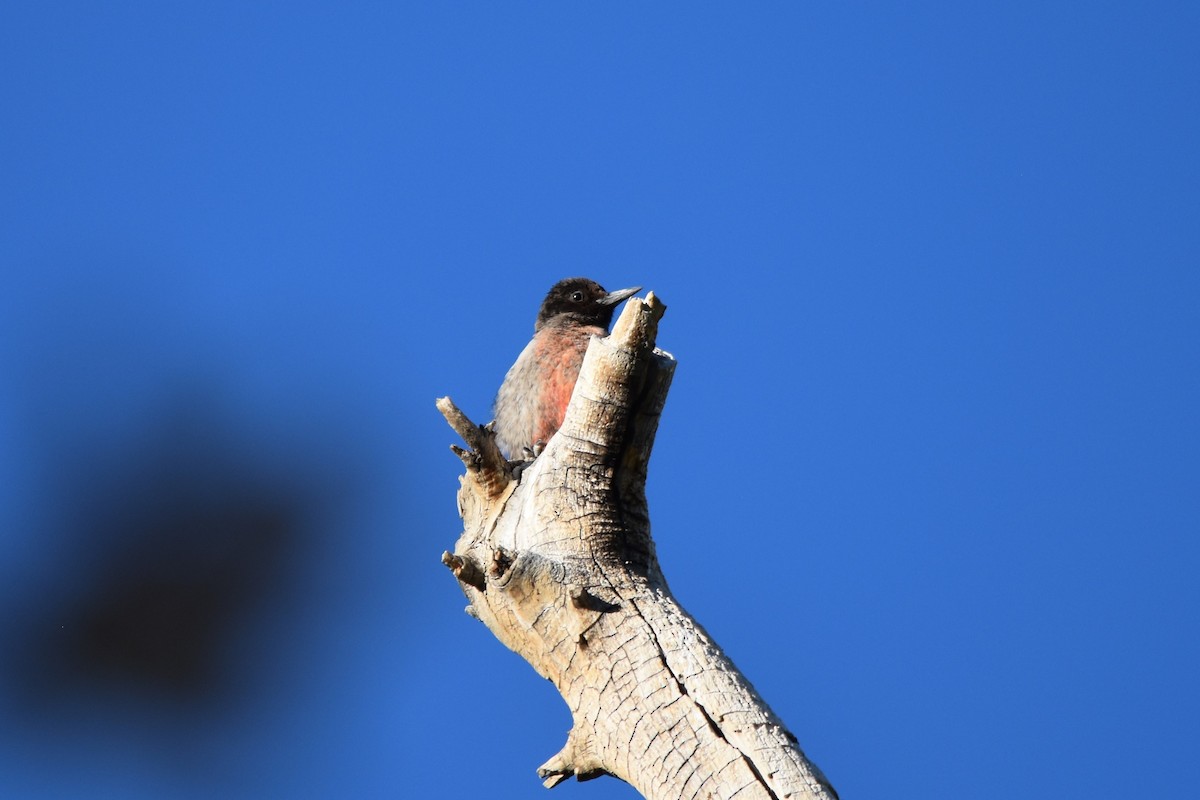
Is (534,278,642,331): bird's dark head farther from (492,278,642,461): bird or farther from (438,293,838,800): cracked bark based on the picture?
(438,293,838,800): cracked bark

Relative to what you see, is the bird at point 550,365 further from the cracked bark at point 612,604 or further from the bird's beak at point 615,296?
the cracked bark at point 612,604

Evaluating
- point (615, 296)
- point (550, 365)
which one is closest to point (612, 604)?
point (550, 365)

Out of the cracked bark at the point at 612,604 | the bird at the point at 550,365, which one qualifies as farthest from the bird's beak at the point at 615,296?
the cracked bark at the point at 612,604

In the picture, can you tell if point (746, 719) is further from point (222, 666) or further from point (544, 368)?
point (544, 368)

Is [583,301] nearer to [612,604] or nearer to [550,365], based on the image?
[550,365]

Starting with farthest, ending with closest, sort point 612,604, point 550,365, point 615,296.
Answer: point 615,296, point 550,365, point 612,604

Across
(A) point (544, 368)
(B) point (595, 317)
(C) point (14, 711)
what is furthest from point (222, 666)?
(B) point (595, 317)
